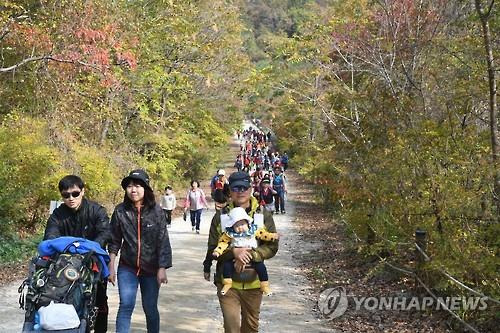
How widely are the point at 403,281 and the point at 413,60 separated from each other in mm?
4695

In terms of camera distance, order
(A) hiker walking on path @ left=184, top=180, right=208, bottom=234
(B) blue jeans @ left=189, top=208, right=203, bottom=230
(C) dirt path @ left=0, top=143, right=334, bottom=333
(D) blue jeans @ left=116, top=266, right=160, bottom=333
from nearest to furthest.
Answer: (D) blue jeans @ left=116, top=266, right=160, bottom=333
(C) dirt path @ left=0, top=143, right=334, bottom=333
(A) hiker walking on path @ left=184, top=180, right=208, bottom=234
(B) blue jeans @ left=189, top=208, right=203, bottom=230

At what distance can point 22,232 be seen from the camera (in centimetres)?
1408

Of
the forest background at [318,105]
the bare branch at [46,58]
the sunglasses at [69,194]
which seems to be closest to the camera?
the sunglasses at [69,194]

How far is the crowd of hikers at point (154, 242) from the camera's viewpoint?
491 cm

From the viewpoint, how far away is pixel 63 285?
434 centimetres

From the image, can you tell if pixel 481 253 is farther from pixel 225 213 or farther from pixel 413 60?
pixel 413 60

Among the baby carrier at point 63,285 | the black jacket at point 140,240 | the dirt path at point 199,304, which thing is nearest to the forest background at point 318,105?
the dirt path at point 199,304

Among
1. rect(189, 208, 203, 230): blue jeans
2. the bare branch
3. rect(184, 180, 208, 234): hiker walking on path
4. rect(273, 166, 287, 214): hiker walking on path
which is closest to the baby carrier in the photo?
the bare branch

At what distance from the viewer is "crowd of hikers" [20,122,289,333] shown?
16.1ft

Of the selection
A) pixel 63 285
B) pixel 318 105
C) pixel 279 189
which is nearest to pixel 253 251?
pixel 63 285

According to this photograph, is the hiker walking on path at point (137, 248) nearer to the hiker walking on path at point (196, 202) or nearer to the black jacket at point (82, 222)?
the black jacket at point (82, 222)

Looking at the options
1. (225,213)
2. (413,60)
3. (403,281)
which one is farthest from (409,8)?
(225,213)

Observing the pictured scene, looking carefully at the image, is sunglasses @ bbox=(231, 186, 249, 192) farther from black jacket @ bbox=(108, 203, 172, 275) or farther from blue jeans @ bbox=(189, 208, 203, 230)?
blue jeans @ bbox=(189, 208, 203, 230)

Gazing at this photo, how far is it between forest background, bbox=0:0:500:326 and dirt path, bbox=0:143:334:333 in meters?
1.45
